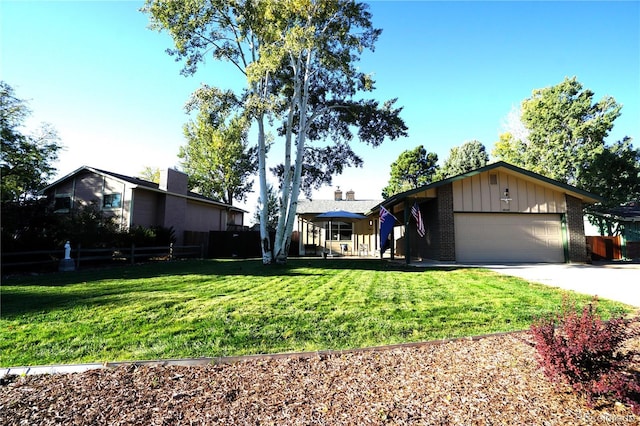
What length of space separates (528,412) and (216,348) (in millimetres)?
3121

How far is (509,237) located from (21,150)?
104 feet

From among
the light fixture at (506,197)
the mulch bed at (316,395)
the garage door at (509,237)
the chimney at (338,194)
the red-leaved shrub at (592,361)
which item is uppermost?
the chimney at (338,194)

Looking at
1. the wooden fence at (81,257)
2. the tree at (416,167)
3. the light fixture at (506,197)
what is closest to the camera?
the wooden fence at (81,257)

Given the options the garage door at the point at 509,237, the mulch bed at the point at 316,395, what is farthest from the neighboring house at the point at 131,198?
the garage door at the point at 509,237

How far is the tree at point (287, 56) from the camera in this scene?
1246 cm

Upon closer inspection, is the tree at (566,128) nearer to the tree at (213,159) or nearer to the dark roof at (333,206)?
the dark roof at (333,206)

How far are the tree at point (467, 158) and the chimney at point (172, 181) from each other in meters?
27.0

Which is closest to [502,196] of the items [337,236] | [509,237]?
[509,237]

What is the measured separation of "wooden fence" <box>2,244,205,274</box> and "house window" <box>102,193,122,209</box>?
14.5 feet

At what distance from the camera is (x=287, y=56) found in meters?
14.2

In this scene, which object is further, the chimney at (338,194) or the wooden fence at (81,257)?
the chimney at (338,194)

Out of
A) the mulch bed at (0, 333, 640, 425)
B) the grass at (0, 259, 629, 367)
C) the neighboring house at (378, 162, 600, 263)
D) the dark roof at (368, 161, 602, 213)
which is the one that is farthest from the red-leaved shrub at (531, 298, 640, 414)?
the neighboring house at (378, 162, 600, 263)

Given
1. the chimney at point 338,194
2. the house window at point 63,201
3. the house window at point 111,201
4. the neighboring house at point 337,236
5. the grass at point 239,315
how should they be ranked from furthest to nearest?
the chimney at point 338,194 → the neighboring house at point 337,236 → the house window at point 63,201 → the house window at point 111,201 → the grass at point 239,315

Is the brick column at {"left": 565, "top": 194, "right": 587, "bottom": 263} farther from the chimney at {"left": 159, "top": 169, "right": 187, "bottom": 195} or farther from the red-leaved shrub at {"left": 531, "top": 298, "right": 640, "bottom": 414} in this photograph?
the chimney at {"left": 159, "top": 169, "right": 187, "bottom": 195}
